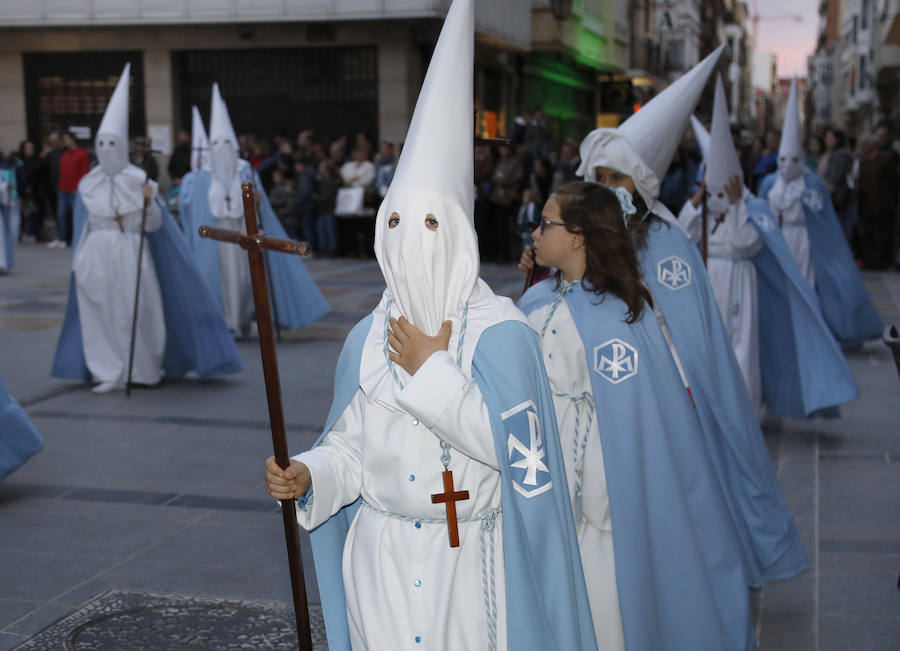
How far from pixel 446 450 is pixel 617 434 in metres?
1.21

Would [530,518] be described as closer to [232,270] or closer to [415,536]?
[415,536]

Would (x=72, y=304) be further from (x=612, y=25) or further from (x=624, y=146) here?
(x=612, y=25)

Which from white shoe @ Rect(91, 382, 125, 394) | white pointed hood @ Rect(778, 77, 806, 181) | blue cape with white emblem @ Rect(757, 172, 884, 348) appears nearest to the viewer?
white shoe @ Rect(91, 382, 125, 394)

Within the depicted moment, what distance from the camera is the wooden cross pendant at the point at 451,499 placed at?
2.84 metres

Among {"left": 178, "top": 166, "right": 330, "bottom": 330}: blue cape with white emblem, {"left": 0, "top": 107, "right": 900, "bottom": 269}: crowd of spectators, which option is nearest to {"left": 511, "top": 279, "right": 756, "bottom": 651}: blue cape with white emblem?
{"left": 178, "top": 166, "right": 330, "bottom": 330}: blue cape with white emblem

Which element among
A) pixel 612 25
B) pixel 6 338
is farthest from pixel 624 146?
pixel 612 25

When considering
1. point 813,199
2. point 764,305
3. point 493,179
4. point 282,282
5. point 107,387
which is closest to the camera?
point 764,305

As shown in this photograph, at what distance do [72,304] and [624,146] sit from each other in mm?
5897

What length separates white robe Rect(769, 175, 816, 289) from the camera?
37.7ft

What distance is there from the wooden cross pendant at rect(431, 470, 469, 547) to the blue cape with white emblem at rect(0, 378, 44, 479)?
4.05 metres

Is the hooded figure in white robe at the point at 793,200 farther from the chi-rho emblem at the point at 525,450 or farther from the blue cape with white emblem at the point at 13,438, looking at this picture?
the chi-rho emblem at the point at 525,450

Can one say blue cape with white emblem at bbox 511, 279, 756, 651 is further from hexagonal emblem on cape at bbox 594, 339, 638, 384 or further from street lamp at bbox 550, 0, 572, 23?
street lamp at bbox 550, 0, 572, 23

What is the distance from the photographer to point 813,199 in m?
11.5

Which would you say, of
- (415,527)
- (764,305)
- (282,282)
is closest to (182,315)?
(282,282)
